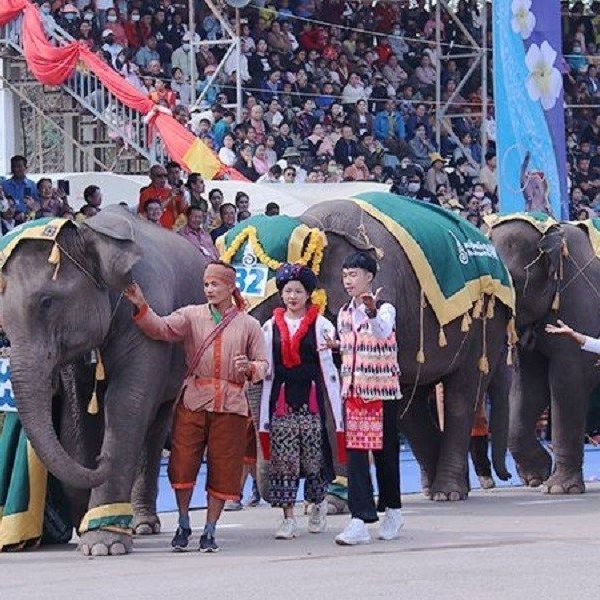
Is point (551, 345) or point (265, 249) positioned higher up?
point (265, 249)

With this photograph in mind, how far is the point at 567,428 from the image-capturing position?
613 inches

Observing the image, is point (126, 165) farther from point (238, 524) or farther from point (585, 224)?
point (238, 524)

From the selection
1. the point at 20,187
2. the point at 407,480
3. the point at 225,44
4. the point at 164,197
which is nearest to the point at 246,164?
the point at 225,44

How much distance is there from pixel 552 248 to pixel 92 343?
5229 millimetres

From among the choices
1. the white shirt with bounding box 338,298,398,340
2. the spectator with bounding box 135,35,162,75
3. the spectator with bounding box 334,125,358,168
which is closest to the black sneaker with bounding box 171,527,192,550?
the white shirt with bounding box 338,298,398,340

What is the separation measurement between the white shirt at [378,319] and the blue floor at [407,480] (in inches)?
128

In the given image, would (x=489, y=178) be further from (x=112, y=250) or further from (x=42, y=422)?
(x=42, y=422)

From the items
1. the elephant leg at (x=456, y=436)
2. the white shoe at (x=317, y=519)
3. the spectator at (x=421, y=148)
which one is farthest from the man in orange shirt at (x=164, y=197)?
the spectator at (x=421, y=148)

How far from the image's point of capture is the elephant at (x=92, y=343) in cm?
1114

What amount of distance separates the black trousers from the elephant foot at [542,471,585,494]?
374cm

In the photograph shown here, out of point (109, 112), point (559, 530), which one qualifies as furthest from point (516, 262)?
point (109, 112)

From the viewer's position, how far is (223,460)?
37.7 ft

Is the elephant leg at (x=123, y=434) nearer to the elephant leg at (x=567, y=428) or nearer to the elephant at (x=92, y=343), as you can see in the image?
the elephant at (x=92, y=343)

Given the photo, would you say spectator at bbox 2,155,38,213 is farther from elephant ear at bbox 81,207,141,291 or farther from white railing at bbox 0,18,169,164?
elephant ear at bbox 81,207,141,291
